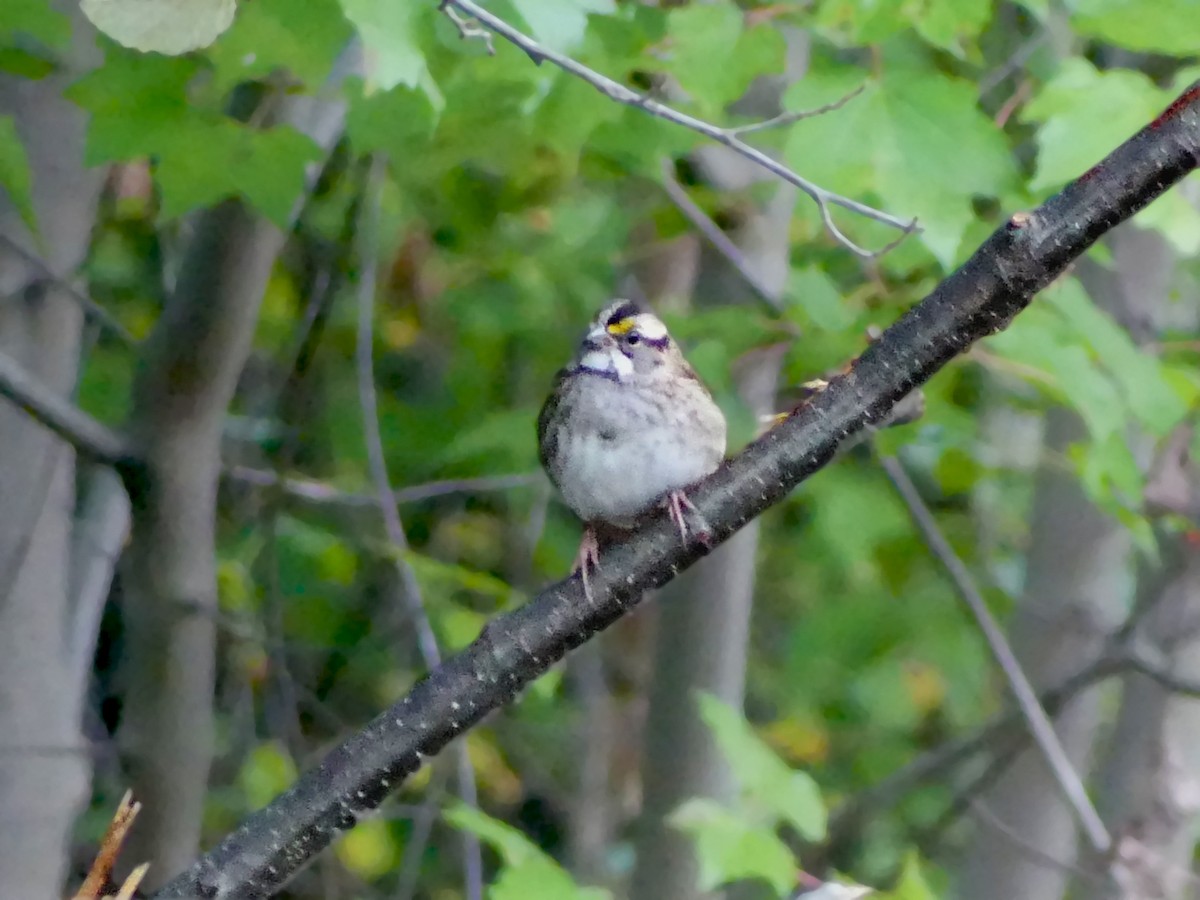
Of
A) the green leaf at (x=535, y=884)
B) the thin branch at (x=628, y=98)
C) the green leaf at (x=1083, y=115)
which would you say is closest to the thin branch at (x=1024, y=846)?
the green leaf at (x=535, y=884)

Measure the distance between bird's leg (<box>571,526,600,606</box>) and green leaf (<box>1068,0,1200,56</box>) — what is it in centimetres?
92

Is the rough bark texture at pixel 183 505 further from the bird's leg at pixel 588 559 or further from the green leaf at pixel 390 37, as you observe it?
the green leaf at pixel 390 37

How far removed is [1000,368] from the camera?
6.95ft

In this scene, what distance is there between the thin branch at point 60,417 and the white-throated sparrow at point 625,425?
26.7 inches

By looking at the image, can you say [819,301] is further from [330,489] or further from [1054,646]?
[1054,646]

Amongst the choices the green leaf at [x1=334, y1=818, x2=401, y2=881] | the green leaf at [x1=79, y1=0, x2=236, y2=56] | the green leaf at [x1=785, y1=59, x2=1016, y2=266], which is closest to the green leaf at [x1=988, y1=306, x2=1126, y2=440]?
the green leaf at [x1=785, y1=59, x2=1016, y2=266]

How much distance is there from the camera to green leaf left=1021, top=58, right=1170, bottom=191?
1.79 m

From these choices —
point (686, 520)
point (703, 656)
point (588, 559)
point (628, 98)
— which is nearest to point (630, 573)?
point (686, 520)

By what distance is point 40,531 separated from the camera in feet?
Result: 7.11

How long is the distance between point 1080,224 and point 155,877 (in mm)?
1818

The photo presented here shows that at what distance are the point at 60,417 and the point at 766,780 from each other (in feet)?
3.77

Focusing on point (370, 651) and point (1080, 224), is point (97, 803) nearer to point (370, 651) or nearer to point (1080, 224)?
point (370, 651)

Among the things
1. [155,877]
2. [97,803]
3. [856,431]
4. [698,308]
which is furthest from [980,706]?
[856,431]

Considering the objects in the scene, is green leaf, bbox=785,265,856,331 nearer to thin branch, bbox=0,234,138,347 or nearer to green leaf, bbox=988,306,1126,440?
green leaf, bbox=988,306,1126,440
